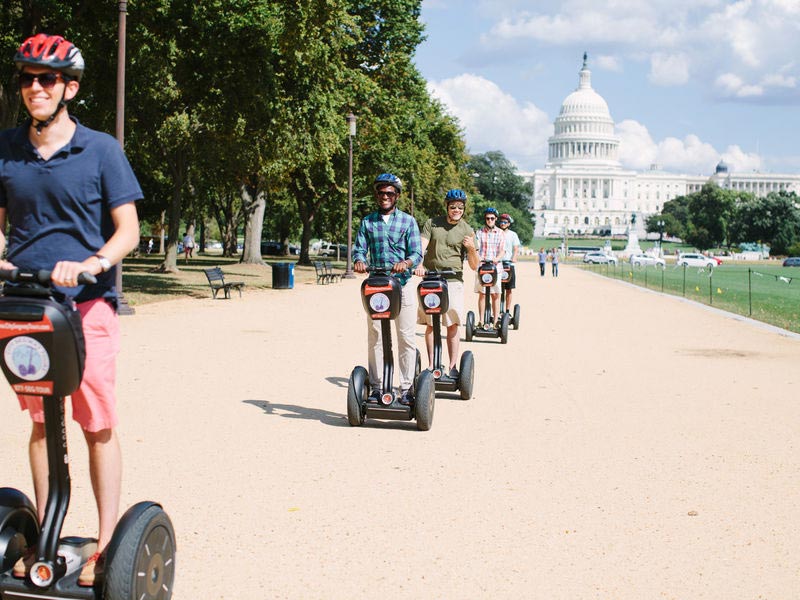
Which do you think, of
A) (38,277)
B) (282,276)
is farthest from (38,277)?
(282,276)

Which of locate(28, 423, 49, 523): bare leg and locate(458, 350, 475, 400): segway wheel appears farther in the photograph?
locate(458, 350, 475, 400): segway wheel

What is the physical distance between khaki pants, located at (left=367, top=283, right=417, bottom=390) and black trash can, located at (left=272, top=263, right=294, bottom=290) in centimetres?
2280

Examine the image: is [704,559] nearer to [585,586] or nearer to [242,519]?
[585,586]

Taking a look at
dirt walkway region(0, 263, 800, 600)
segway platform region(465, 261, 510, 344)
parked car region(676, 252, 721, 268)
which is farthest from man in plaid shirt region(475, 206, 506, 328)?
parked car region(676, 252, 721, 268)

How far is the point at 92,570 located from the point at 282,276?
27582mm

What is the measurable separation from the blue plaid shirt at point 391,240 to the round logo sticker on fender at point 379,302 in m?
0.40

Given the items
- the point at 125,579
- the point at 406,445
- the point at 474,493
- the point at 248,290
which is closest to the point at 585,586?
the point at 474,493

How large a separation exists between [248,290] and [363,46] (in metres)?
17.0

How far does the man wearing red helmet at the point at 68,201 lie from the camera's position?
11.5ft

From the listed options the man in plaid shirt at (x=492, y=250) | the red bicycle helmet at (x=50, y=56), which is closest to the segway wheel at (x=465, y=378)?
the man in plaid shirt at (x=492, y=250)

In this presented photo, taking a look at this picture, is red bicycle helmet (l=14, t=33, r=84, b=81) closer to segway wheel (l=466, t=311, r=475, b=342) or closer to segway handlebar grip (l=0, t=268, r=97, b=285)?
segway handlebar grip (l=0, t=268, r=97, b=285)

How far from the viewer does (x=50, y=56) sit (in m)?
3.47

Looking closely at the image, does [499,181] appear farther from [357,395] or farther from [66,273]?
[66,273]

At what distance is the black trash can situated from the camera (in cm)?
3084
